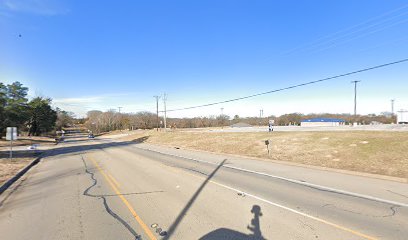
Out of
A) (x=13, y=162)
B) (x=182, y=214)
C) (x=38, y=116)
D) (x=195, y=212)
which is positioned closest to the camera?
(x=182, y=214)

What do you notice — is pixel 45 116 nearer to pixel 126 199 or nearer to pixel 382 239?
pixel 126 199

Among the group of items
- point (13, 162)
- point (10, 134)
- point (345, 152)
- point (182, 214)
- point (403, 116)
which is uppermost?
point (403, 116)

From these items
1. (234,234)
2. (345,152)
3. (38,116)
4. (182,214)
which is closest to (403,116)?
(345,152)

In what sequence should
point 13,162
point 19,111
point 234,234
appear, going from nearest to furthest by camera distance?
point 234,234 < point 13,162 < point 19,111

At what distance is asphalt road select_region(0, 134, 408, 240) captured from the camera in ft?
20.2

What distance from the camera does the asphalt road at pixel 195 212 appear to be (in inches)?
243

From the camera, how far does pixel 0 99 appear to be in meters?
41.0

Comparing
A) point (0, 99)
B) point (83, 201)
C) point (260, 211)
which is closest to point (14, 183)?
point (83, 201)

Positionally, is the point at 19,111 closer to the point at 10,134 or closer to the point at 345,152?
the point at 10,134

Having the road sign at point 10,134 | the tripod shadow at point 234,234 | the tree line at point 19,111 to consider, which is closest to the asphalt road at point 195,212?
the tripod shadow at point 234,234

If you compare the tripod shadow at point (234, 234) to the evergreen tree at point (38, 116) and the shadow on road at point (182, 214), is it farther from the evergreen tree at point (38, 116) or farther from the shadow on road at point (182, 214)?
the evergreen tree at point (38, 116)

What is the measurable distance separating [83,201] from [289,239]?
20.5ft

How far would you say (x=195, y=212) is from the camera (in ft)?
24.9

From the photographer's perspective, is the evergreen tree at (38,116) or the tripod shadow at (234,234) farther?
the evergreen tree at (38,116)
